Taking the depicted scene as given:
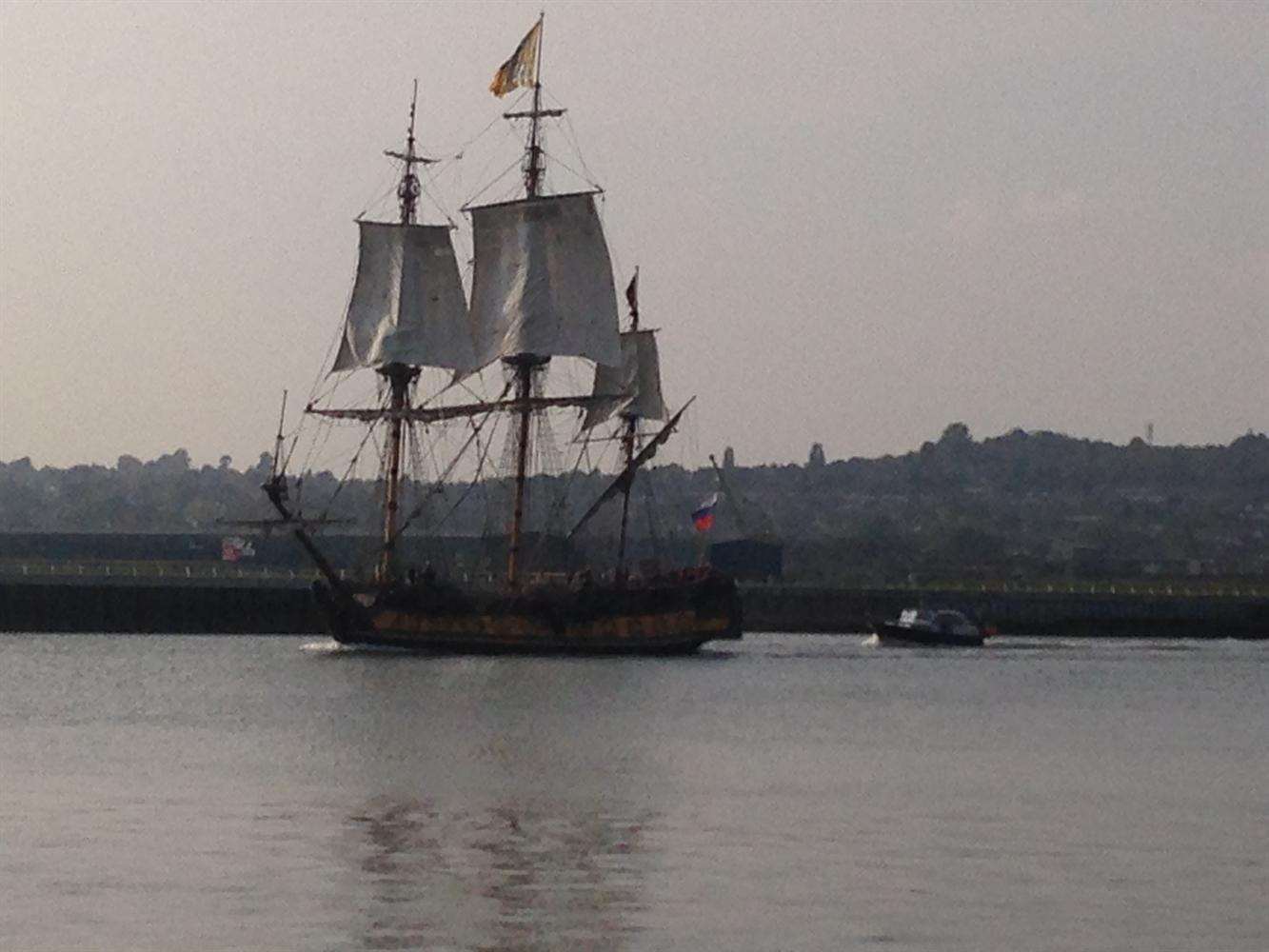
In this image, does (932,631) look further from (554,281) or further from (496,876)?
(496,876)

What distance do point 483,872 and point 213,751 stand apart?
17.7 m

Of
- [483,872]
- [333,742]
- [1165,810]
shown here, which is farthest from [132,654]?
[483,872]

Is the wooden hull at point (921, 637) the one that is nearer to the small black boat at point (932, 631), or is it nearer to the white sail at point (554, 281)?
the small black boat at point (932, 631)

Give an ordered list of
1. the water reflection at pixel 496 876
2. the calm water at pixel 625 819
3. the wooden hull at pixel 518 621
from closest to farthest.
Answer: the water reflection at pixel 496 876
the calm water at pixel 625 819
the wooden hull at pixel 518 621

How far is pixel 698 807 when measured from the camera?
38.8m

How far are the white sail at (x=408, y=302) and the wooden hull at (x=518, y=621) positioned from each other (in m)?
8.88

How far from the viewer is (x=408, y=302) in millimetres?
101312

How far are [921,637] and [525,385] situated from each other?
18.7 m

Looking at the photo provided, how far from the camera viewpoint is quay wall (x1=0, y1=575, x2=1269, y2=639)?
117438 millimetres

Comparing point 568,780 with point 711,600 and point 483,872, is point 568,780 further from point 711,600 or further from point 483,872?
point 711,600

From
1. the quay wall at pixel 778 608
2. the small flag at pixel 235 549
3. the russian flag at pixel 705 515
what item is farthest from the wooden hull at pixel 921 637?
the small flag at pixel 235 549

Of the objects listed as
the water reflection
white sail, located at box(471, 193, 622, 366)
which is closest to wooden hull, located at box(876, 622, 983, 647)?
white sail, located at box(471, 193, 622, 366)

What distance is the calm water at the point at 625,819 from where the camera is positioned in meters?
27.5

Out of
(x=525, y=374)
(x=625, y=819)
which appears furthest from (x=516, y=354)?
(x=625, y=819)
